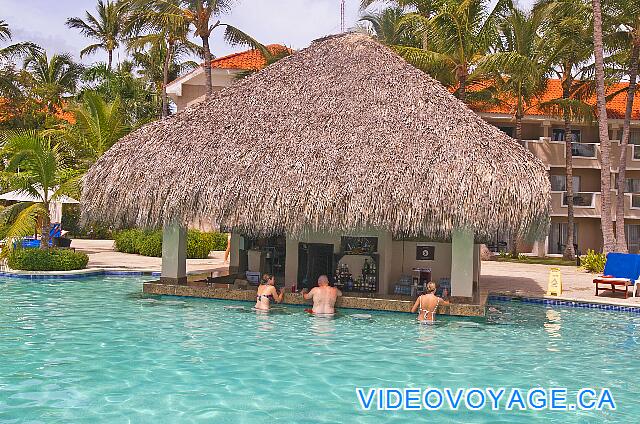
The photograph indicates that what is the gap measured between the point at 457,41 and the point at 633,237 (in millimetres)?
16195

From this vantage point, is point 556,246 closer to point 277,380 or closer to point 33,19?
point 33,19

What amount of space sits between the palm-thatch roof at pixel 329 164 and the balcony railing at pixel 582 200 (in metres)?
20.4

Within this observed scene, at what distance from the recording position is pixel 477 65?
1067 inches

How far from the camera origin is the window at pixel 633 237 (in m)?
33.8

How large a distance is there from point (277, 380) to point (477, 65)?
21814 mm

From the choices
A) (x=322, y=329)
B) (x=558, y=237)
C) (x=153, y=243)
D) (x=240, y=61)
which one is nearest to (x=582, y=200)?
(x=558, y=237)

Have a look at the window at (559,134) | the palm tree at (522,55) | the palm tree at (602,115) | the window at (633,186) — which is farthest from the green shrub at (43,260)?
the window at (633,186)

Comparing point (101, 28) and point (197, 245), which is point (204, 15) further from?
point (101, 28)

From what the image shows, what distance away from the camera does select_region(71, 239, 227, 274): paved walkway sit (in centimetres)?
1978

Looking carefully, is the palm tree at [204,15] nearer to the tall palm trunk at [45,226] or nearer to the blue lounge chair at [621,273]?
the tall palm trunk at [45,226]

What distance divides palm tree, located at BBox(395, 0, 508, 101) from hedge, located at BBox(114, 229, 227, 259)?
10630 mm

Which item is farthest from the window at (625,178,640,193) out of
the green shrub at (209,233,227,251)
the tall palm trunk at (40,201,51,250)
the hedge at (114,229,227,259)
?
the tall palm trunk at (40,201,51,250)

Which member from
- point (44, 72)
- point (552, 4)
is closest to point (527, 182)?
point (552, 4)

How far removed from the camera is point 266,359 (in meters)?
9.37
